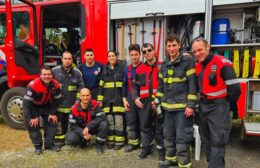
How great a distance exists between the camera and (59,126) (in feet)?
15.6

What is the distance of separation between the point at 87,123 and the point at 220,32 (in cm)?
254

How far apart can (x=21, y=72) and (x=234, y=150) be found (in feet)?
13.3

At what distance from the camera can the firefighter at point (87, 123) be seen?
4469 mm

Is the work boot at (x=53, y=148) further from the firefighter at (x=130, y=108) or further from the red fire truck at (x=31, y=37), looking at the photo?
the red fire truck at (x=31, y=37)

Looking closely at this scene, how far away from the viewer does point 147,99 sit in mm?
4086

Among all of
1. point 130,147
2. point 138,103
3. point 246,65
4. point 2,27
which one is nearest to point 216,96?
point 138,103

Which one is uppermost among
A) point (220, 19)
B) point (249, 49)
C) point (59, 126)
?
point (220, 19)

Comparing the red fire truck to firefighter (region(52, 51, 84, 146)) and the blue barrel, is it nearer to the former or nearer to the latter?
firefighter (region(52, 51, 84, 146))

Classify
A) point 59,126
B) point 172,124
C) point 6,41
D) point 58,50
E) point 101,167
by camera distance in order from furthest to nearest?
point 58,50 → point 6,41 → point 59,126 → point 101,167 → point 172,124

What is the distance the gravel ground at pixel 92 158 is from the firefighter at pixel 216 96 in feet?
2.76

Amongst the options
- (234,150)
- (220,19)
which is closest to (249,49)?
(220,19)

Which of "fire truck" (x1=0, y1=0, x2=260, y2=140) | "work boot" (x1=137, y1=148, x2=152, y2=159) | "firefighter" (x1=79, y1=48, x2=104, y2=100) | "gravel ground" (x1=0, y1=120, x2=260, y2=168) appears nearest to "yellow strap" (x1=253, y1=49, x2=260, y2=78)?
"fire truck" (x1=0, y1=0, x2=260, y2=140)

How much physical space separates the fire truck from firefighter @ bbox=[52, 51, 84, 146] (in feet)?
2.51

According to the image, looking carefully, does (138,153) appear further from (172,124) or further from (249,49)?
(249,49)
